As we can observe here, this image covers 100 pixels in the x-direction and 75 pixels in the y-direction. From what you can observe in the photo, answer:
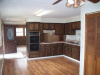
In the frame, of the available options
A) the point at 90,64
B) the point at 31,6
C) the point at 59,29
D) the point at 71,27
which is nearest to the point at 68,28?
the point at 71,27

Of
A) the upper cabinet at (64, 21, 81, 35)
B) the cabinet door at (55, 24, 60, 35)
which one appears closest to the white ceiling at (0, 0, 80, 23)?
the upper cabinet at (64, 21, 81, 35)

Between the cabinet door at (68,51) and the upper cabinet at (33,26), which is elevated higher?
the upper cabinet at (33,26)

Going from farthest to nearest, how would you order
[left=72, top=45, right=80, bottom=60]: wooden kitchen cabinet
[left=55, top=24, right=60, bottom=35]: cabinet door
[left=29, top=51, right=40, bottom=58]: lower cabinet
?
1. [left=55, top=24, right=60, bottom=35]: cabinet door
2. [left=29, top=51, right=40, bottom=58]: lower cabinet
3. [left=72, top=45, right=80, bottom=60]: wooden kitchen cabinet

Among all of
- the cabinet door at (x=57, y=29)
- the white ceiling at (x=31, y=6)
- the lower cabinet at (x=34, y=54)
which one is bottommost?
the lower cabinet at (x=34, y=54)

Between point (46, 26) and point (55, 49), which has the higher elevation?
point (46, 26)

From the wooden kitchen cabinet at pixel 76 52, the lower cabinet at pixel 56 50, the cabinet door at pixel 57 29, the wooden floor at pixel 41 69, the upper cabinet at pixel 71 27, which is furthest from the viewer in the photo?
the cabinet door at pixel 57 29

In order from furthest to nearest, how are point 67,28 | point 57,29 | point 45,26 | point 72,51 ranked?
point 57,29 < point 67,28 < point 45,26 < point 72,51

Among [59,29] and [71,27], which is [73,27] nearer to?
[71,27]

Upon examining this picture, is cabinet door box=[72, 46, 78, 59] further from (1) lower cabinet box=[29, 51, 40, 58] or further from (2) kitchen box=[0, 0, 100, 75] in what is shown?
(1) lower cabinet box=[29, 51, 40, 58]

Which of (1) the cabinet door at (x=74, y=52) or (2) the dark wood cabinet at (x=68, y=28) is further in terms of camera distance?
(2) the dark wood cabinet at (x=68, y=28)

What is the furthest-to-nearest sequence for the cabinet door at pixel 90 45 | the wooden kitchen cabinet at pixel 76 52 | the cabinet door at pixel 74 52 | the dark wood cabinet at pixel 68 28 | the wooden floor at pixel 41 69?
the dark wood cabinet at pixel 68 28
the cabinet door at pixel 74 52
the wooden kitchen cabinet at pixel 76 52
the wooden floor at pixel 41 69
the cabinet door at pixel 90 45

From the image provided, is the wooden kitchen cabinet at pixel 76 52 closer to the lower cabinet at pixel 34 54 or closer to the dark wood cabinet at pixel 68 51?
the dark wood cabinet at pixel 68 51

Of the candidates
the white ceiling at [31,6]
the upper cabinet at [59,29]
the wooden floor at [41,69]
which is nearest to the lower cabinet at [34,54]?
the wooden floor at [41,69]

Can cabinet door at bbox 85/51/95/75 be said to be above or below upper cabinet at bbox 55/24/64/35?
below
